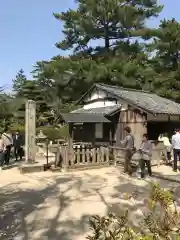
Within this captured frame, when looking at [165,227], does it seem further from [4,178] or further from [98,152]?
[98,152]

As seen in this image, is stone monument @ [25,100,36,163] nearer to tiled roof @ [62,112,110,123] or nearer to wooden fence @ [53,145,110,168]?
wooden fence @ [53,145,110,168]

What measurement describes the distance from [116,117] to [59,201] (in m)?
8.75

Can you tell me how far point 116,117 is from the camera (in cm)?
1628

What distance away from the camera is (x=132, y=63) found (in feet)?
95.3

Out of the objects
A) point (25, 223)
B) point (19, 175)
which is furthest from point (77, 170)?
point (25, 223)

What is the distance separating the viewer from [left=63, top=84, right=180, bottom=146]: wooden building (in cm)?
1497

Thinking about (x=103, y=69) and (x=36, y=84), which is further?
(x=36, y=84)

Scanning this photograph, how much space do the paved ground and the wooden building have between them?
127 inches

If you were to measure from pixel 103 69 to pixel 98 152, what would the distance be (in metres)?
15.8

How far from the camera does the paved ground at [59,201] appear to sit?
6.07 meters

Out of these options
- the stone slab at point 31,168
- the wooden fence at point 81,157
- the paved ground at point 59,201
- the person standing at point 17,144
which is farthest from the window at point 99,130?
the stone slab at point 31,168

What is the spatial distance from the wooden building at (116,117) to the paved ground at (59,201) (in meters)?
3.22

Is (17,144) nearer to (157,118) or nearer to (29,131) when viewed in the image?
(29,131)

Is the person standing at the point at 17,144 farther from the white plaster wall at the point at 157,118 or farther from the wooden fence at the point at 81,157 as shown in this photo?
the white plaster wall at the point at 157,118
